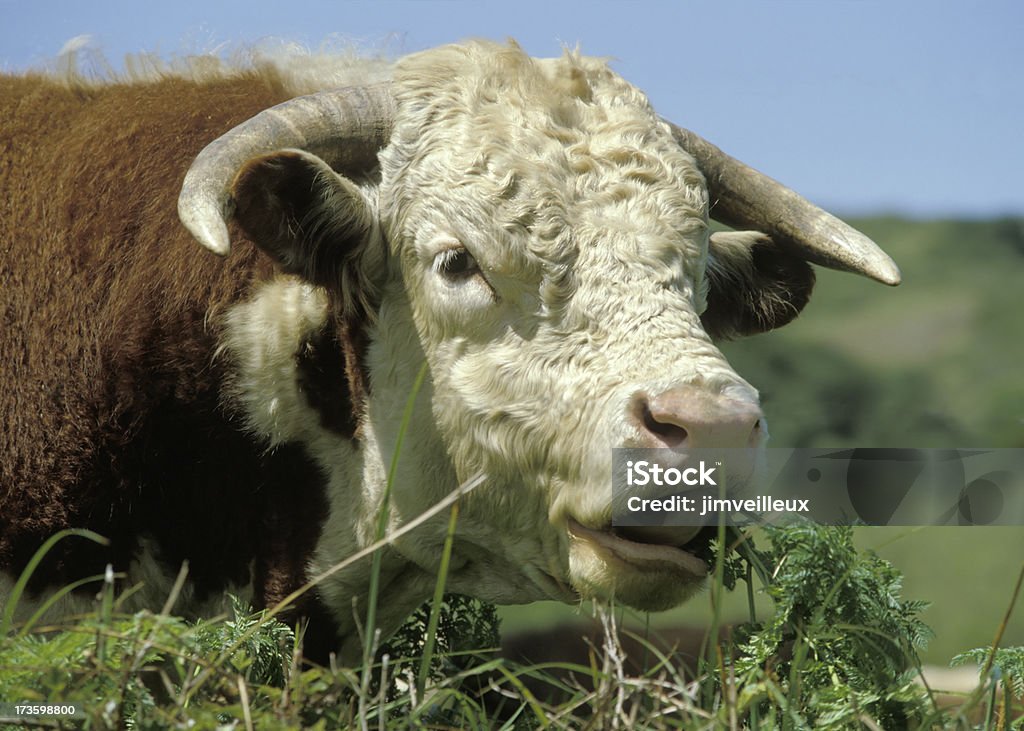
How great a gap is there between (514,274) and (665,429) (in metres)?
0.78

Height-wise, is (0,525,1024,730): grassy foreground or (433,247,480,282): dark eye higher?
(433,247,480,282): dark eye

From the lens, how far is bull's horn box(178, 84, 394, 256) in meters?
3.38

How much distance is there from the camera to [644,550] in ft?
11.1

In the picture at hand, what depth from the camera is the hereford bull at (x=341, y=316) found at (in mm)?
3664

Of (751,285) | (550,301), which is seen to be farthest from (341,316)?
(751,285)

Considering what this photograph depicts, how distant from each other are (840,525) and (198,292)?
226 cm

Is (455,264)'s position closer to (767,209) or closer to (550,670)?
(767,209)

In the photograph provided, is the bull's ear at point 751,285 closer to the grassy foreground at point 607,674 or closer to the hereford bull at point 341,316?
the hereford bull at point 341,316

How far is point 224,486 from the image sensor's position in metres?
4.18

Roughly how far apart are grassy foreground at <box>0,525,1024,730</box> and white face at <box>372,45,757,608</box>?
0.35 meters

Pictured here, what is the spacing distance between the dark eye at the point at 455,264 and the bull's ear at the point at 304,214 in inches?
13.3

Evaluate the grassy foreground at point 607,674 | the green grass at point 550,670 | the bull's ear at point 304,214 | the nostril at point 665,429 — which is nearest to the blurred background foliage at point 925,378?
the green grass at point 550,670

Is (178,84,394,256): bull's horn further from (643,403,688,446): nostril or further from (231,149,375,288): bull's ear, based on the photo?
(643,403,688,446): nostril

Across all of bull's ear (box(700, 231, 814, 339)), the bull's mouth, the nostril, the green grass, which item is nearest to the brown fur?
the green grass
